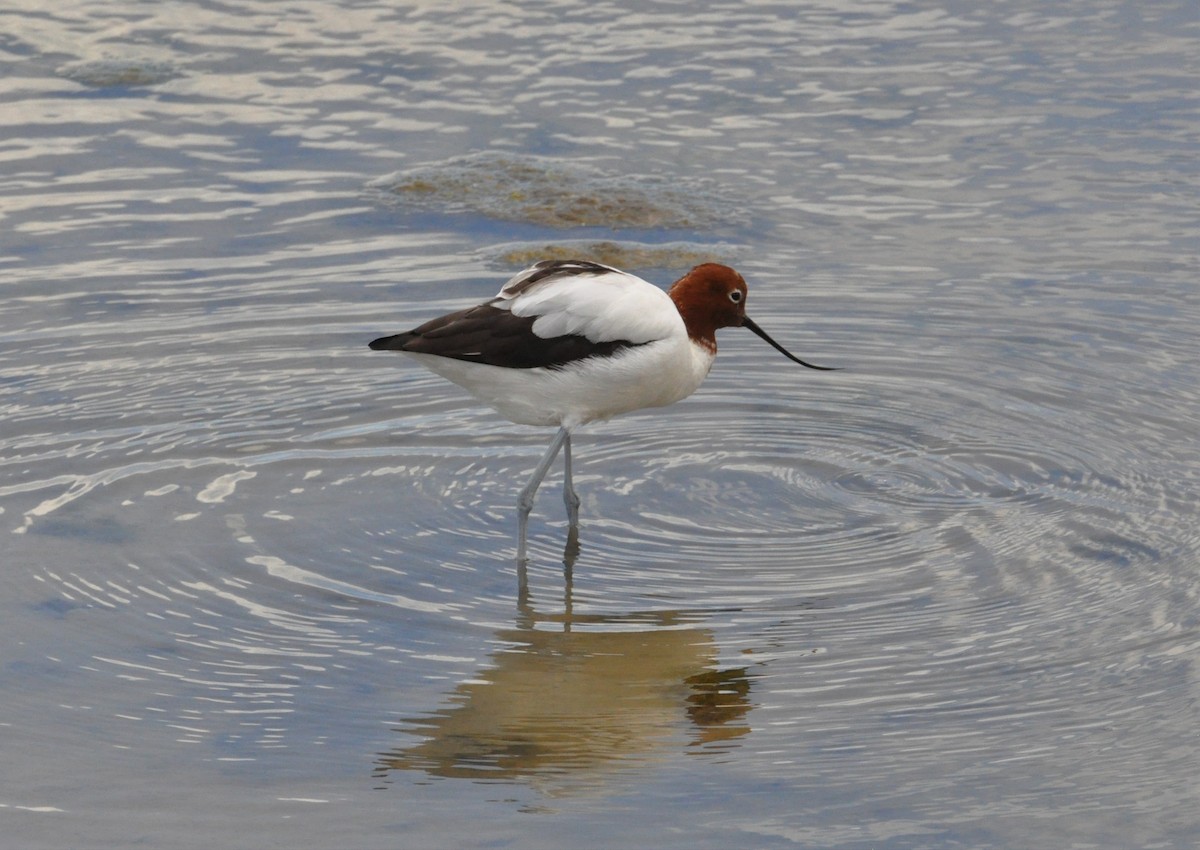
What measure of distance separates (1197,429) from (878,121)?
5058 mm

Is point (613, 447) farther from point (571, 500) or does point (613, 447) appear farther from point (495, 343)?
point (495, 343)

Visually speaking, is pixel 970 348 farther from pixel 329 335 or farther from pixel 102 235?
pixel 102 235

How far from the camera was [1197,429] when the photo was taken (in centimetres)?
836

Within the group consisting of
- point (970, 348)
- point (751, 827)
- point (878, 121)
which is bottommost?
point (751, 827)

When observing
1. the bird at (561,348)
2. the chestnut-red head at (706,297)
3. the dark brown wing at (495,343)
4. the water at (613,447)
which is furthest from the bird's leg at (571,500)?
the chestnut-red head at (706,297)

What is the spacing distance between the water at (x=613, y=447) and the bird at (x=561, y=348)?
57 cm

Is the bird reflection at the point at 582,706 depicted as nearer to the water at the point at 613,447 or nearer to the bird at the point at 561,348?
the water at the point at 613,447

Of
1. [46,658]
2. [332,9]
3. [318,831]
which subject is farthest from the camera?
[332,9]

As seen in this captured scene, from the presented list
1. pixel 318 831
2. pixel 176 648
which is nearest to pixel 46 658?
pixel 176 648

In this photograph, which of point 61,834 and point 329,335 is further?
point 329,335

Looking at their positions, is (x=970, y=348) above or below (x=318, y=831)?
above

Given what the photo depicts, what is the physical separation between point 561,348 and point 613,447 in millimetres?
1364

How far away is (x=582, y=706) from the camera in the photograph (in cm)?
616

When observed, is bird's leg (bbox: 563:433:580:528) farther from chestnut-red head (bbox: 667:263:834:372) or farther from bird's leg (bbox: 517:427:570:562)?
chestnut-red head (bbox: 667:263:834:372)
